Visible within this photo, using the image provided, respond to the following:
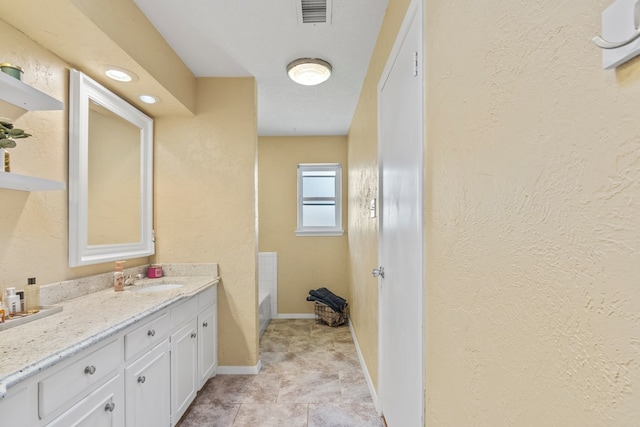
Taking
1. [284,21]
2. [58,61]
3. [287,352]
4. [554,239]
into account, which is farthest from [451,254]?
[287,352]

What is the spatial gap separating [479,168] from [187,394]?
2.21 m

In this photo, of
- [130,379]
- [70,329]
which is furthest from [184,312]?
[70,329]

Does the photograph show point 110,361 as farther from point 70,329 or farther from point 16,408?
point 16,408

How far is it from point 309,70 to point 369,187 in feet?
3.35

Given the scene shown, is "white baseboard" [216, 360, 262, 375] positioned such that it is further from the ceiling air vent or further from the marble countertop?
the ceiling air vent

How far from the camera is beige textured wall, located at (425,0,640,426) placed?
406 mm

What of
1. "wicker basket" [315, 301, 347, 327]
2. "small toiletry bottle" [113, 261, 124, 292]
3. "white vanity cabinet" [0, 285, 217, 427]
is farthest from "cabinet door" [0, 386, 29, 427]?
"wicker basket" [315, 301, 347, 327]

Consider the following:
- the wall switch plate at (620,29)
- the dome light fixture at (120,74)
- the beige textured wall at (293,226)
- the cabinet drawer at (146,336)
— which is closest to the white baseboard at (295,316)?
the beige textured wall at (293,226)

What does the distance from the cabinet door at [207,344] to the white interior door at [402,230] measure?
1302 mm

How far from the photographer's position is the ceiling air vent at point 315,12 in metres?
1.76

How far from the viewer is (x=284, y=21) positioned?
6.25 feet

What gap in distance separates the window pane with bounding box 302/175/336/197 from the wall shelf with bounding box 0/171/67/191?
3.05 m

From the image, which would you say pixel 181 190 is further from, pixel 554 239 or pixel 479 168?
pixel 554 239

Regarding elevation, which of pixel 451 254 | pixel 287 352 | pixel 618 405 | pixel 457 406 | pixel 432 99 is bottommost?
pixel 287 352
